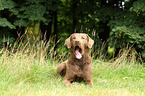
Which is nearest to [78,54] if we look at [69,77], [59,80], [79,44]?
[79,44]

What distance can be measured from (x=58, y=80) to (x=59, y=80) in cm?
3

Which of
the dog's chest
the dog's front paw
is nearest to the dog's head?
the dog's chest

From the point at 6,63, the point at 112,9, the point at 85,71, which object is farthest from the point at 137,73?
the point at 6,63

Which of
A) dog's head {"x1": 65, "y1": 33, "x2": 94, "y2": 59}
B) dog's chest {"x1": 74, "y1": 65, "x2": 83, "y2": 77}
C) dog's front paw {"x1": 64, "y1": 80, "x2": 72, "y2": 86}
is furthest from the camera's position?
dog's chest {"x1": 74, "y1": 65, "x2": 83, "y2": 77}

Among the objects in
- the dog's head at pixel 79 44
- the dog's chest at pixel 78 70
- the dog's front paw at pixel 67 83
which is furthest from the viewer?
the dog's chest at pixel 78 70

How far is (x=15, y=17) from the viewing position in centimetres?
809

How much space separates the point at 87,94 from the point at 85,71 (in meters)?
0.83

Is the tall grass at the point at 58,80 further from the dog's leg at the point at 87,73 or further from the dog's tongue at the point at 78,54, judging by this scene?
the dog's tongue at the point at 78,54

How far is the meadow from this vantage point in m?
3.97

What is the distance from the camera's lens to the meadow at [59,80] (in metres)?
3.97

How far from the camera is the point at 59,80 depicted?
484cm

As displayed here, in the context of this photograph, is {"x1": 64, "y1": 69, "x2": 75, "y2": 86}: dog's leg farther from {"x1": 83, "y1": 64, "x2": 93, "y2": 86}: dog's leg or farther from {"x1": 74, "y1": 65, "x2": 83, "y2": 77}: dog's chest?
{"x1": 83, "y1": 64, "x2": 93, "y2": 86}: dog's leg

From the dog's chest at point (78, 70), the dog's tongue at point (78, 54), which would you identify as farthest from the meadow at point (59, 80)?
the dog's tongue at point (78, 54)

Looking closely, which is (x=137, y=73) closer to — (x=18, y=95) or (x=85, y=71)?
(x=85, y=71)
